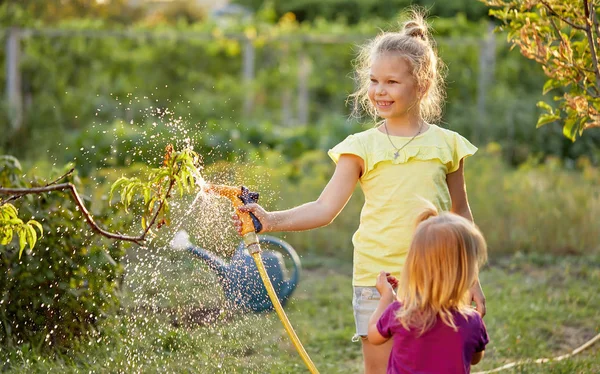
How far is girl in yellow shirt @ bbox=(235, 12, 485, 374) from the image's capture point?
2.83m

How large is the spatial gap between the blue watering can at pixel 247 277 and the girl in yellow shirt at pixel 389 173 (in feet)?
Result: 4.95

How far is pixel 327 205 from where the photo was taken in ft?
9.43

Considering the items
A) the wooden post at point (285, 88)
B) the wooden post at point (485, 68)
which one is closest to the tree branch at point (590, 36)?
the wooden post at point (485, 68)

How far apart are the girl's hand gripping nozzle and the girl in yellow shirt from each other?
0.27 feet

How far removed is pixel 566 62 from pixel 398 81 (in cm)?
107

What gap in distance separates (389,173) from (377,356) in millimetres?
569

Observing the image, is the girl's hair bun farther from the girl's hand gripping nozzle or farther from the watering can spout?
the watering can spout

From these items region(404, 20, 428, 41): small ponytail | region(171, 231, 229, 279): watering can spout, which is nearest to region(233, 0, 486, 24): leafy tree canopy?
region(171, 231, 229, 279): watering can spout

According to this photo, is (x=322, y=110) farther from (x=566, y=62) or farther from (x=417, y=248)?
(x=417, y=248)

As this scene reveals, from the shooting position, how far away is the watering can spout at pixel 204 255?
4.30 m

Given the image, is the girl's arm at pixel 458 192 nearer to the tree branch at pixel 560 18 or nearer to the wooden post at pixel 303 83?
the tree branch at pixel 560 18

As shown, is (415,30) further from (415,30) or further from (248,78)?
(248,78)

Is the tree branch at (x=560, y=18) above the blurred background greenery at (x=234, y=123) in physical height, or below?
above

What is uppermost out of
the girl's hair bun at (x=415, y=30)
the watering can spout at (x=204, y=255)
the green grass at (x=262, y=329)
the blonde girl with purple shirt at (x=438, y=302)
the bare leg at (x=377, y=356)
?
the girl's hair bun at (x=415, y=30)
